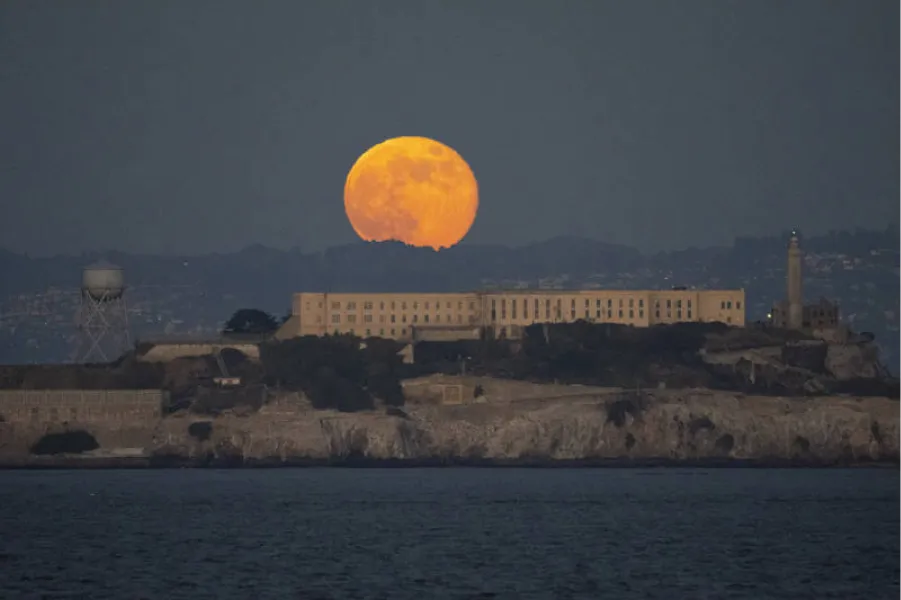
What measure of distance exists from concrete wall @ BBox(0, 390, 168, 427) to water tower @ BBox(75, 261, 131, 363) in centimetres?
2144

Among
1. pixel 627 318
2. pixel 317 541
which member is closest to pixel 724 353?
pixel 627 318

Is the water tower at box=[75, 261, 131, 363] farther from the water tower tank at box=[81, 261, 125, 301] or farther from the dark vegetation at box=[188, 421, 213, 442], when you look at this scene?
the dark vegetation at box=[188, 421, 213, 442]

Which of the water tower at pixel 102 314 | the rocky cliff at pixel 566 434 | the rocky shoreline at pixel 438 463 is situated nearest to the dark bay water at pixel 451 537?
the rocky shoreline at pixel 438 463

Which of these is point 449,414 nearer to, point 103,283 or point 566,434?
point 566,434

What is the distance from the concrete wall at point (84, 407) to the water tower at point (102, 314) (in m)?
21.4

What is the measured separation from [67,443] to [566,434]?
29133 millimetres

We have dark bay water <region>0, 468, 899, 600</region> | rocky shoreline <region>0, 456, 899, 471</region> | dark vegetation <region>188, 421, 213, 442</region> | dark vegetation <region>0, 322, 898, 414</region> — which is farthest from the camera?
dark vegetation <region>0, 322, 898, 414</region>

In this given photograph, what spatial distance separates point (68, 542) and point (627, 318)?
92.6m

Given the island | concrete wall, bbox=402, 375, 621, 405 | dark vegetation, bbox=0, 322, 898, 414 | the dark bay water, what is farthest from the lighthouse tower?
the dark bay water

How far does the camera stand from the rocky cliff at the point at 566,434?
153 meters

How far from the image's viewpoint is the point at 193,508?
115375 millimetres

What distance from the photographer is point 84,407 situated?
515 ft

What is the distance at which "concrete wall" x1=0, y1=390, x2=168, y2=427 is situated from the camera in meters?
156

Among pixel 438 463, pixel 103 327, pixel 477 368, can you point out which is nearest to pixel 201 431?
pixel 438 463
